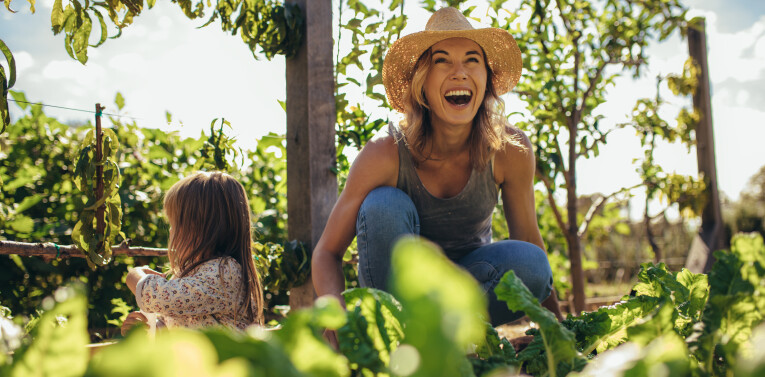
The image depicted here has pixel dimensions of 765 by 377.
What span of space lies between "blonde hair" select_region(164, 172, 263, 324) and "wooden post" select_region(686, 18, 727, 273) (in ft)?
12.2

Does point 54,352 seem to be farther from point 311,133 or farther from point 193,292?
point 311,133

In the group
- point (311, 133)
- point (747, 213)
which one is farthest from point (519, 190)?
point (747, 213)

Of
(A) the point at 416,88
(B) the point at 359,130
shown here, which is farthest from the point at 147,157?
(A) the point at 416,88

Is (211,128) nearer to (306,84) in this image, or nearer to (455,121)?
(306,84)

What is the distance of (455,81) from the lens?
69.7 inches

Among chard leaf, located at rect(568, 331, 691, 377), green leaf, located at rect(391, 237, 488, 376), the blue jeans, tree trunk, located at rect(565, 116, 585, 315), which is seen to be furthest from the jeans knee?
tree trunk, located at rect(565, 116, 585, 315)

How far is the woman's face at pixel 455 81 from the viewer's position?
1749mm

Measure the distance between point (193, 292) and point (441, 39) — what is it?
1172 millimetres

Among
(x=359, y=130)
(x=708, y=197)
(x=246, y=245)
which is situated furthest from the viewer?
(x=708, y=197)

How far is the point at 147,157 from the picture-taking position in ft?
9.89

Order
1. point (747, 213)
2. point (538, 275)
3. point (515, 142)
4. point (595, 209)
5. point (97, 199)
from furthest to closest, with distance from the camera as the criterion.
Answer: point (747, 213) → point (595, 209) → point (515, 142) → point (97, 199) → point (538, 275)

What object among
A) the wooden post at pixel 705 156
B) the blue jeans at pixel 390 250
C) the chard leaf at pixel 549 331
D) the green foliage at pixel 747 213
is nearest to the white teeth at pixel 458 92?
the blue jeans at pixel 390 250

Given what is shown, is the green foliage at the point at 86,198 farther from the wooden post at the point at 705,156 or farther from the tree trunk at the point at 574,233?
the wooden post at the point at 705,156

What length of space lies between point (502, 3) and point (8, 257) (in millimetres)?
2431
